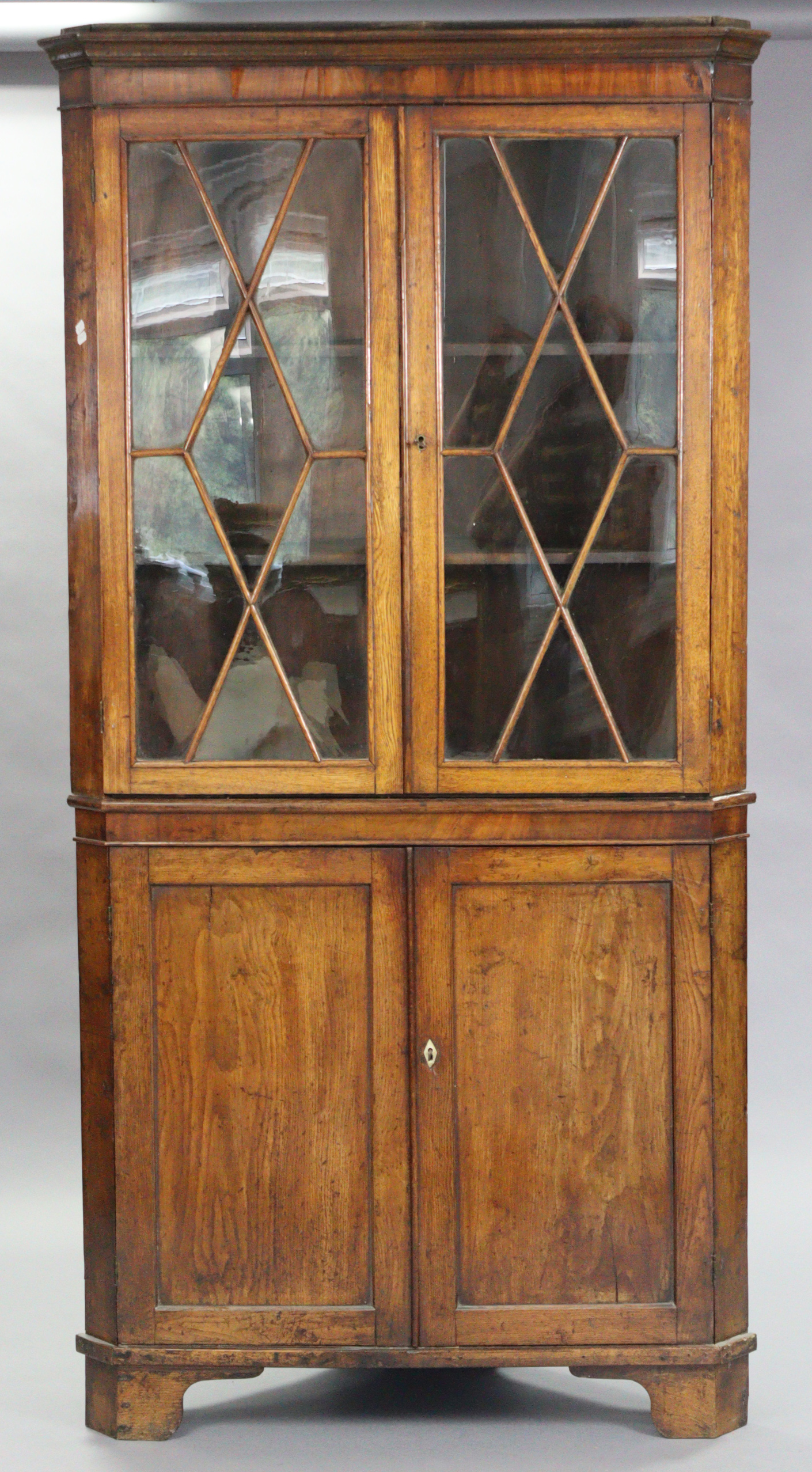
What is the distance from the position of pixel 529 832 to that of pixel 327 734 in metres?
0.39

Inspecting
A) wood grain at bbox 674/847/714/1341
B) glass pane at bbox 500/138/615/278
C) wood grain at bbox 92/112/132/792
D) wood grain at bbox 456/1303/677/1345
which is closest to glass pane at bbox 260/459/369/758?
wood grain at bbox 92/112/132/792

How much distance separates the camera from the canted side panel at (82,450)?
2.77 m

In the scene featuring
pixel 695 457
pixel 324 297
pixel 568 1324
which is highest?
pixel 324 297

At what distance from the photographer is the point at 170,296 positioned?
2777 millimetres

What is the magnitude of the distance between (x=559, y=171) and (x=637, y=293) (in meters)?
0.24

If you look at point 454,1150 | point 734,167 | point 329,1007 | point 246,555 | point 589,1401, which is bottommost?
point 589,1401

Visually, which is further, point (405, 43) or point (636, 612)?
point (636, 612)

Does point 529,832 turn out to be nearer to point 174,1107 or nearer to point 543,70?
point 174,1107

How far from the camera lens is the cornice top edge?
268 cm

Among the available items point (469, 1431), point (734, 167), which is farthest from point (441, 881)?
point (734, 167)

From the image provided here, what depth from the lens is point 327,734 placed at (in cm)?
281

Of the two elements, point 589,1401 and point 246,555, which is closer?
point 246,555

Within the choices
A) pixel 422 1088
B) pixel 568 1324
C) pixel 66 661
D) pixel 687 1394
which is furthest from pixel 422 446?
pixel 687 1394

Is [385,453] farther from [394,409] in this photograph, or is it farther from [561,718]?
[561,718]
